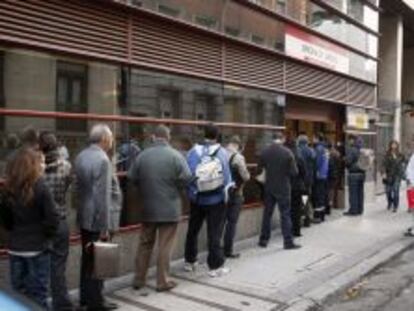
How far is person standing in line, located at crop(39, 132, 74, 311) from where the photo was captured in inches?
287

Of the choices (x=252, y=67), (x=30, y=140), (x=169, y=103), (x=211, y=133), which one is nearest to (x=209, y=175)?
(x=211, y=133)

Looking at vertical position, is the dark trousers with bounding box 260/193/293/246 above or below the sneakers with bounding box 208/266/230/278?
above

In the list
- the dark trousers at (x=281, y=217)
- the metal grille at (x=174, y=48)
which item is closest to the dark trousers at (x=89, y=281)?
the metal grille at (x=174, y=48)

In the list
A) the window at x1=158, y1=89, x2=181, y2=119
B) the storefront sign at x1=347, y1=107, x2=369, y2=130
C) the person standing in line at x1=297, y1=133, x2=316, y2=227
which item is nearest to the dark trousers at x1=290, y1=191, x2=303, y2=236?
the person standing in line at x1=297, y1=133, x2=316, y2=227

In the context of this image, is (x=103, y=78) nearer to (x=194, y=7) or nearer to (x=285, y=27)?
(x=194, y=7)

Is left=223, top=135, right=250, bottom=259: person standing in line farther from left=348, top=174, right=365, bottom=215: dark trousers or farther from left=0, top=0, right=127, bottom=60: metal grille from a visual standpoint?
left=348, top=174, right=365, bottom=215: dark trousers

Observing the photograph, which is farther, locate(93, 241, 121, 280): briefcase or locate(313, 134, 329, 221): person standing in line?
locate(313, 134, 329, 221): person standing in line

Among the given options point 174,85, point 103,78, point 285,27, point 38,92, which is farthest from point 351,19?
point 38,92

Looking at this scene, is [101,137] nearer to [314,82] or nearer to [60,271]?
[60,271]

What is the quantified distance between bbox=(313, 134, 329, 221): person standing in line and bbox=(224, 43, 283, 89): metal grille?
155 centimetres

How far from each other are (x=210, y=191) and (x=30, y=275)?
3.24 metres

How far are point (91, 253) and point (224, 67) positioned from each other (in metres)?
5.68

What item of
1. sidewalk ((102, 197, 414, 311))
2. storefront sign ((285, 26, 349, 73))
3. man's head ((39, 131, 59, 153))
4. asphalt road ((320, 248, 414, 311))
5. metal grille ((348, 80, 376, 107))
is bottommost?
asphalt road ((320, 248, 414, 311))

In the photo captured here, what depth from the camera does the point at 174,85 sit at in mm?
11211
